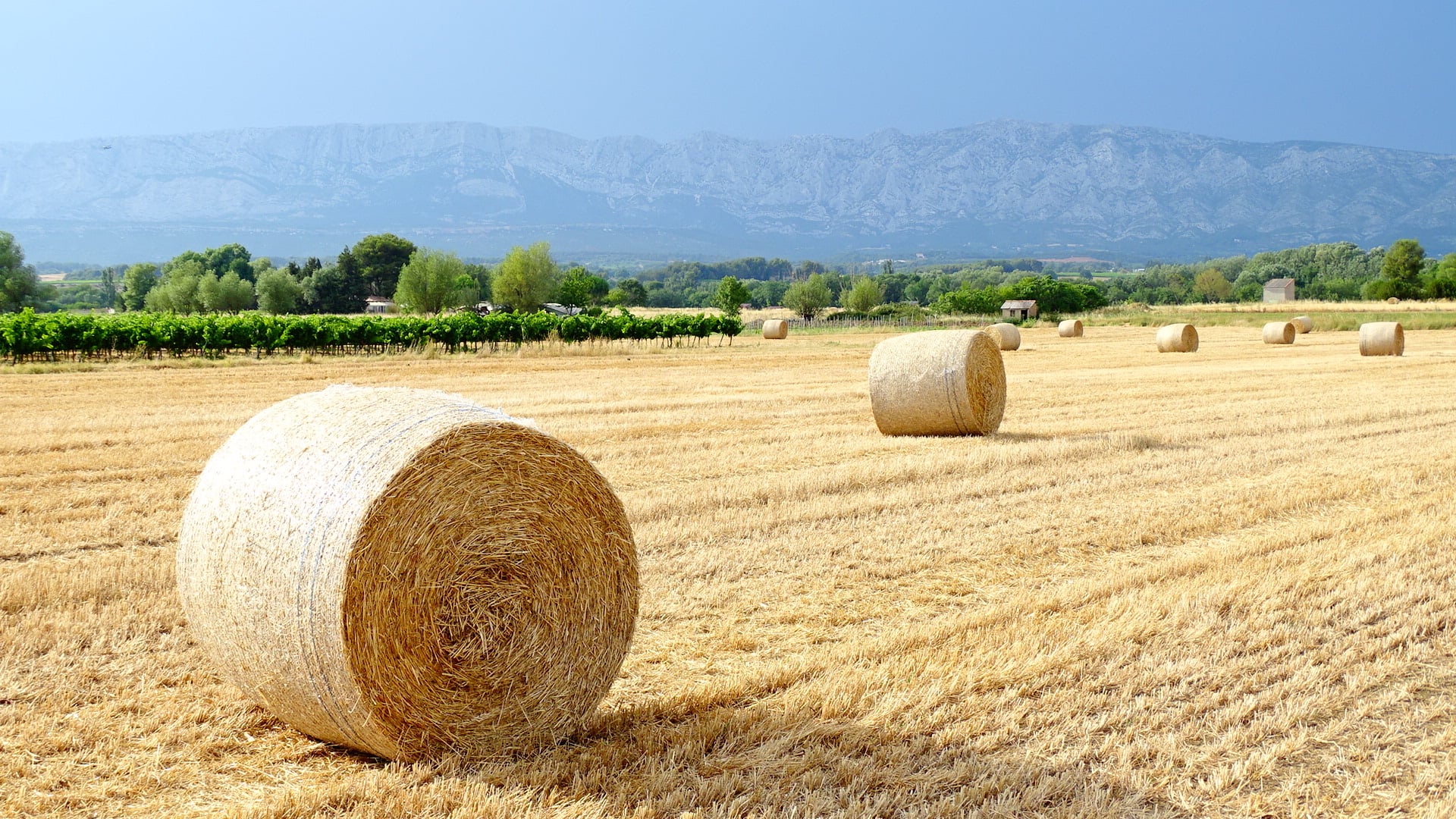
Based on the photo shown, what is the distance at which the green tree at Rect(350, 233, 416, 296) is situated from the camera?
396 ft

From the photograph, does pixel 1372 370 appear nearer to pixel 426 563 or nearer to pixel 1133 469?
pixel 1133 469

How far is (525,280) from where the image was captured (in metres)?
108

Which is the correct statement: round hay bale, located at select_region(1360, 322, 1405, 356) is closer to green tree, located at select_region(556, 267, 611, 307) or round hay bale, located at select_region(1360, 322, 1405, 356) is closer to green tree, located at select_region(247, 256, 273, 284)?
green tree, located at select_region(556, 267, 611, 307)

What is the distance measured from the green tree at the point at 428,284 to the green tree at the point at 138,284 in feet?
137

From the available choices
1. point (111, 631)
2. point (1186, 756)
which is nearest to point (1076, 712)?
point (1186, 756)

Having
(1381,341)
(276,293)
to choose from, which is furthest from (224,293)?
(1381,341)

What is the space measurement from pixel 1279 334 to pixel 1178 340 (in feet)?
21.0

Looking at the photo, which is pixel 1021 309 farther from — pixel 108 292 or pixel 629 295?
pixel 108 292

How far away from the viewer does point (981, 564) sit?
852 centimetres

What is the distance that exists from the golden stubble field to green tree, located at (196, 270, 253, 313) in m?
87.3

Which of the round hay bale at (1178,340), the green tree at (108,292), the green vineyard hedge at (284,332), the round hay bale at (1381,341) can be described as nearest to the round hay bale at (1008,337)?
the round hay bale at (1178,340)

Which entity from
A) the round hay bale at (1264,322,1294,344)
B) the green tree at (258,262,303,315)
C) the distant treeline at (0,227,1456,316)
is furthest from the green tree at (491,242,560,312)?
the round hay bale at (1264,322,1294,344)

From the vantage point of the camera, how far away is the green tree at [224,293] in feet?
314

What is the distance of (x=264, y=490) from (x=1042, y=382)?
841 inches
